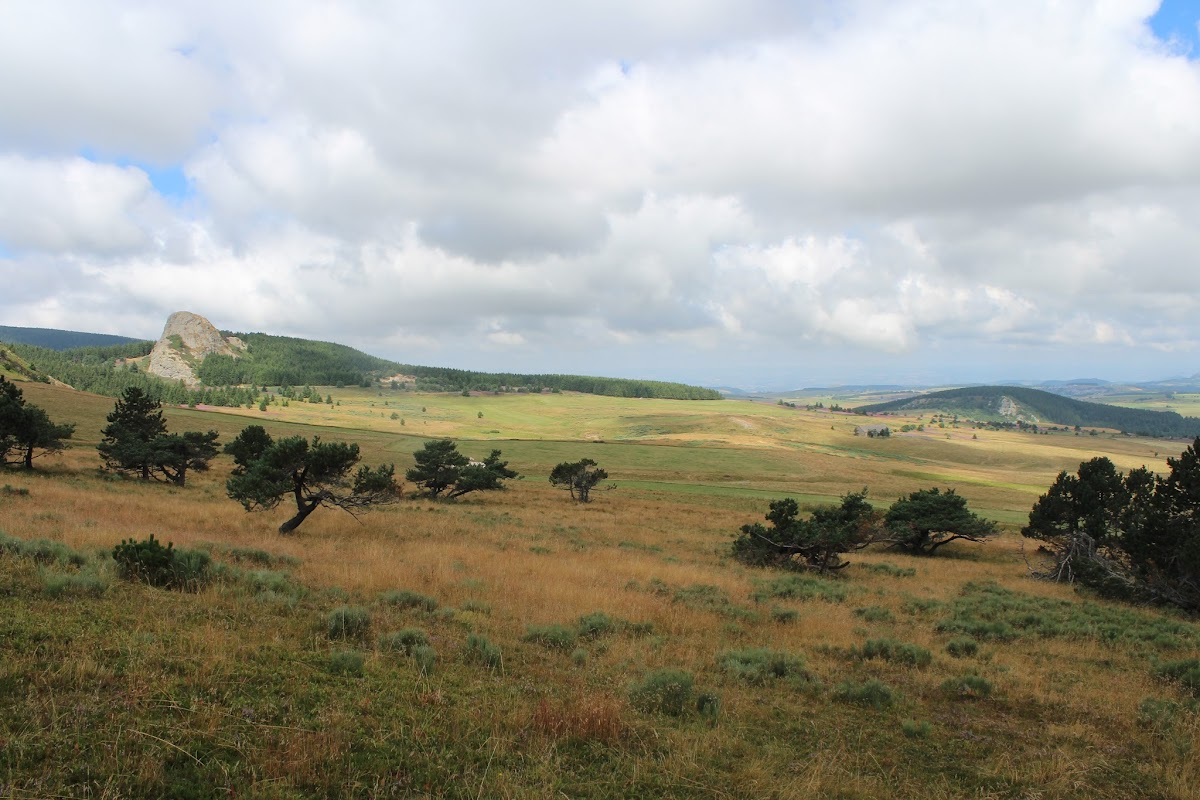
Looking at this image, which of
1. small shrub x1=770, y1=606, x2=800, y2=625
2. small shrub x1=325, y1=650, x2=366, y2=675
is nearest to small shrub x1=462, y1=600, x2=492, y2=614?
small shrub x1=325, y1=650, x2=366, y2=675

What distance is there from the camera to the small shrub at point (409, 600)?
36.0 feet

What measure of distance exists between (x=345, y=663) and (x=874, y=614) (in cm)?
1370

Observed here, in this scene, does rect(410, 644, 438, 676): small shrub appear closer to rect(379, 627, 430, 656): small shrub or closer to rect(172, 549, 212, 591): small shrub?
rect(379, 627, 430, 656): small shrub

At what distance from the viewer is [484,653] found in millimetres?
8406

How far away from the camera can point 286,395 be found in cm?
18488

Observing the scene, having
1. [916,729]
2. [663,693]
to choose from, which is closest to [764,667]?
[916,729]

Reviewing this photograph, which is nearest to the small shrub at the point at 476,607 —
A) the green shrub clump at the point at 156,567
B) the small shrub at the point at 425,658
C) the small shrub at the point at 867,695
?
the small shrub at the point at 425,658

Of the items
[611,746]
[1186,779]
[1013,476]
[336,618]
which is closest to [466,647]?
[336,618]

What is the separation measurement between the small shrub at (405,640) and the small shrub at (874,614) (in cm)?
1174

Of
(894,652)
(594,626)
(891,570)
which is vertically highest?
(594,626)

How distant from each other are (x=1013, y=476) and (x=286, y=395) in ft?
651

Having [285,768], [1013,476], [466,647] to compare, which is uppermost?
[285,768]

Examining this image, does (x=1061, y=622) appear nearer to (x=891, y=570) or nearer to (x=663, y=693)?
(x=891, y=570)

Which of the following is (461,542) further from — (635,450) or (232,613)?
(635,450)
